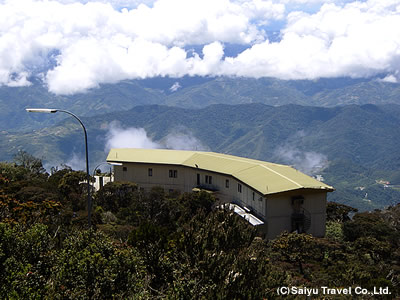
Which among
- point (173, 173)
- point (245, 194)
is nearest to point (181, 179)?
point (173, 173)

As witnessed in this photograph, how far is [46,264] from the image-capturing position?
16250 millimetres

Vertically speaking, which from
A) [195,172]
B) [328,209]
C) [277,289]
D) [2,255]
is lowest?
[277,289]

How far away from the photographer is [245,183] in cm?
4606

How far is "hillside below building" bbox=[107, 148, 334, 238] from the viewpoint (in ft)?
143

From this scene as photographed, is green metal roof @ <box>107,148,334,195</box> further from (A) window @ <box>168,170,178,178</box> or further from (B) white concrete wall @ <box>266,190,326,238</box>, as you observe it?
(A) window @ <box>168,170,178,178</box>

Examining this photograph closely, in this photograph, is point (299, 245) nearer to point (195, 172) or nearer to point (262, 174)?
point (262, 174)

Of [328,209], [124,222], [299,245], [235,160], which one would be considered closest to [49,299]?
[299,245]

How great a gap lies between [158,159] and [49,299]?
45702mm

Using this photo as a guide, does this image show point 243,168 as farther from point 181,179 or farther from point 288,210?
point 181,179

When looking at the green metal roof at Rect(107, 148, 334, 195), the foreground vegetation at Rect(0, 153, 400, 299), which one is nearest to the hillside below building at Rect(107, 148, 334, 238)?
the green metal roof at Rect(107, 148, 334, 195)

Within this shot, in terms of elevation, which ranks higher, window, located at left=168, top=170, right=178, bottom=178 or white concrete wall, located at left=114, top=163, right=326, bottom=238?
window, located at left=168, top=170, right=178, bottom=178

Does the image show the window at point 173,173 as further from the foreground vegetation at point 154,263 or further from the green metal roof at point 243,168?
the foreground vegetation at point 154,263

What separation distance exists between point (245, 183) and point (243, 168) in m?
4.63

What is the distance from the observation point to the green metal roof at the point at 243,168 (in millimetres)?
43969
